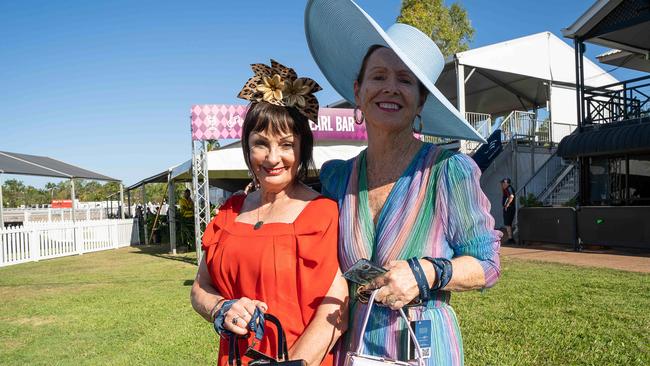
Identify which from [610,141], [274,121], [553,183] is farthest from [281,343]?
[553,183]

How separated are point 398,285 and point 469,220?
12.4 inches

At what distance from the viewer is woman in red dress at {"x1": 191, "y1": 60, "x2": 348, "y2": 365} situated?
5.43ft

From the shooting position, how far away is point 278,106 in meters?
1.85

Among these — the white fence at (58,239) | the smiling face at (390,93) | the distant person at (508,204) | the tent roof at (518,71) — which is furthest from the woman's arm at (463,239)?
the tent roof at (518,71)

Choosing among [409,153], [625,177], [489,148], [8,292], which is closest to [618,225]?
[625,177]

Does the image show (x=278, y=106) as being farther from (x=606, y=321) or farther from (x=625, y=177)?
(x=625, y=177)

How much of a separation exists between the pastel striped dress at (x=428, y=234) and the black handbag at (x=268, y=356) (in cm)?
28

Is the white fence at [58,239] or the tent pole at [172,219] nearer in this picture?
the white fence at [58,239]

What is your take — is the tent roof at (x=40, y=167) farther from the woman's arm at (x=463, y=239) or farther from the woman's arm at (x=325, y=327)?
the woman's arm at (x=463, y=239)

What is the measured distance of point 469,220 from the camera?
1.50m

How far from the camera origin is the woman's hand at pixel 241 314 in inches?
60.3

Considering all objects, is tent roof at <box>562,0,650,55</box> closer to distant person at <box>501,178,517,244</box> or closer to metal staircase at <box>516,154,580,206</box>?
metal staircase at <box>516,154,580,206</box>

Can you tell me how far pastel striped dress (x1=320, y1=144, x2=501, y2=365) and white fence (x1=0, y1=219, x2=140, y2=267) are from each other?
15.6 metres

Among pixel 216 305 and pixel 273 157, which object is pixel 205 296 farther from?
pixel 273 157
